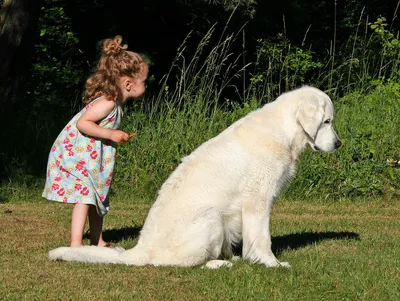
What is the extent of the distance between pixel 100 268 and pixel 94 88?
1.67 meters

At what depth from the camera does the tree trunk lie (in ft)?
39.8

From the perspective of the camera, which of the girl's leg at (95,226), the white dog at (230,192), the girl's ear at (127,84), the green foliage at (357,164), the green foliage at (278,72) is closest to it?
the white dog at (230,192)

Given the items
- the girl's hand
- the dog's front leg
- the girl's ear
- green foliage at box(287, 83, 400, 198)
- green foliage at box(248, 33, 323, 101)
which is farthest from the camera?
green foliage at box(248, 33, 323, 101)

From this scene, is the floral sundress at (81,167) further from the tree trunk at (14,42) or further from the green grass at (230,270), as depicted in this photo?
the tree trunk at (14,42)

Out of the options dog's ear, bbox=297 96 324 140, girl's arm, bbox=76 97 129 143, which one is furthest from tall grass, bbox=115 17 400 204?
dog's ear, bbox=297 96 324 140

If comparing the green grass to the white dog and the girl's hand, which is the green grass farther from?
the girl's hand

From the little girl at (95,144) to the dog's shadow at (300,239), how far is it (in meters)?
1.38

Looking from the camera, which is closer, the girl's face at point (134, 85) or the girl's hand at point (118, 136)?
the girl's hand at point (118, 136)

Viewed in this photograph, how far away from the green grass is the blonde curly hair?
1.44 meters

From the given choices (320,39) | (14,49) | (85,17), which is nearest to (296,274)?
(14,49)

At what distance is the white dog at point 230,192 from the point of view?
A: 5719 millimetres

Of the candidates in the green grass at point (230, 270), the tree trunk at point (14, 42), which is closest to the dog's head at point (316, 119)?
the green grass at point (230, 270)

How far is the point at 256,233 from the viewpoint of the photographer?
19.7ft

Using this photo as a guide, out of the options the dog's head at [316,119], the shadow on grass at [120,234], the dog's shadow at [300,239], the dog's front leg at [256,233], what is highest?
the dog's head at [316,119]
